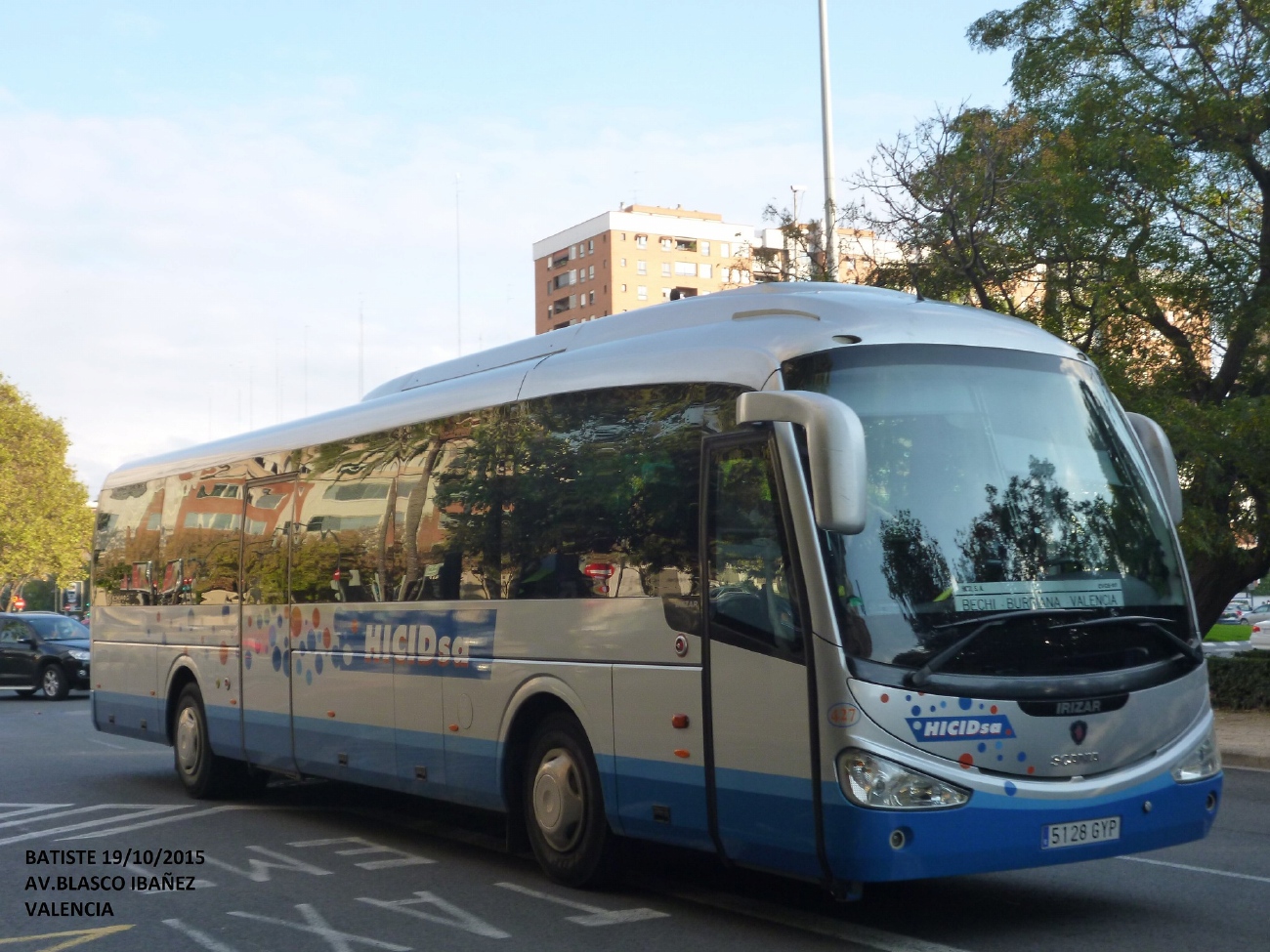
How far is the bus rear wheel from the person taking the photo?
517 inches

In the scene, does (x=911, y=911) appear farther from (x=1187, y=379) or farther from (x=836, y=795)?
(x=1187, y=379)

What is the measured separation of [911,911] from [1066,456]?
2.37 m

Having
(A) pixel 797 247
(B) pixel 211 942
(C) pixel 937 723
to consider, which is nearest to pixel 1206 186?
(A) pixel 797 247

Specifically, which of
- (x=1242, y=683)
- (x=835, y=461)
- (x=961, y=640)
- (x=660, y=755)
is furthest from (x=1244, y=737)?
(x=835, y=461)

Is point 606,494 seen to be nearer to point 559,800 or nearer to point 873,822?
point 559,800

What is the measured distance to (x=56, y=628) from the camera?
1216 inches

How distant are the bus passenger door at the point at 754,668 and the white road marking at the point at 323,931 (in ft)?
5.46

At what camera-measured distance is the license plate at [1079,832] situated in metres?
6.61

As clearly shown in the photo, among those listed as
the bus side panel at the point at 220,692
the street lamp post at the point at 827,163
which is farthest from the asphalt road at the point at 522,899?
the street lamp post at the point at 827,163

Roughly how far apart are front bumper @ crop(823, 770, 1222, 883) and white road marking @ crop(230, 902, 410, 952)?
6.96ft

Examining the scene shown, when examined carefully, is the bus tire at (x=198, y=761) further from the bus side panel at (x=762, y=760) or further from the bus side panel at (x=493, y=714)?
the bus side panel at (x=762, y=760)

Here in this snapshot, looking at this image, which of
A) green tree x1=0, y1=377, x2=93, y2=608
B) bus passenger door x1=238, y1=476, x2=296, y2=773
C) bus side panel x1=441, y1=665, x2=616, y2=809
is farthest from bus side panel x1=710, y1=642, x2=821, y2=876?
green tree x1=0, y1=377, x2=93, y2=608

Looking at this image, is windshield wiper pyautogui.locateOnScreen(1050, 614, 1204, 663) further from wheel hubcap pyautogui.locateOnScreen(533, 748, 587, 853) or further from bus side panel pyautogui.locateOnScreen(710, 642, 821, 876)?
wheel hubcap pyautogui.locateOnScreen(533, 748, 587, 853)

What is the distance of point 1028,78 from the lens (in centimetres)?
2025
